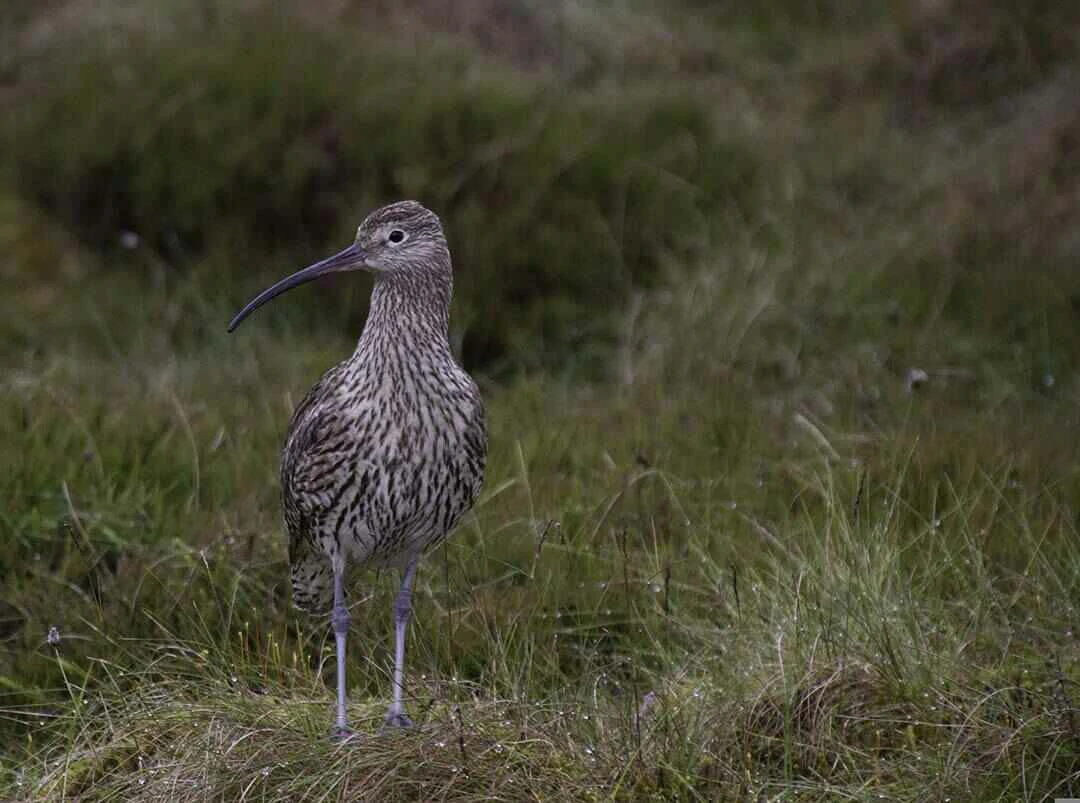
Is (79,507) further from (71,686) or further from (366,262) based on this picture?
(366,262)

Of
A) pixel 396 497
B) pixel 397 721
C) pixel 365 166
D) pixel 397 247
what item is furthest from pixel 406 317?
pixel 365 166

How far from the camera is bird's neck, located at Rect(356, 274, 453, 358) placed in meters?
5.06

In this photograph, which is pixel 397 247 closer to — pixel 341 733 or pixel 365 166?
pixel 341 733

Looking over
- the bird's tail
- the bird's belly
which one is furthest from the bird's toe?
the bird's tail

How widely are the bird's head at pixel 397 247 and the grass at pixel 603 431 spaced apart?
2.84ft

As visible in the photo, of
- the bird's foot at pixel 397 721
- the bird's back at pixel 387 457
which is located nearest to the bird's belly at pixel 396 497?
the bird's back at pixel 387 457

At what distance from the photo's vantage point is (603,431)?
291 inches

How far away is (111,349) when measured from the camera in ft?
28.3

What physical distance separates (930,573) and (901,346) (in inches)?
131

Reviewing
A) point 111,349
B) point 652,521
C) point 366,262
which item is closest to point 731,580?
point 652,521

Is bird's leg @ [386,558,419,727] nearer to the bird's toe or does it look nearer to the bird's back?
the bird's toe

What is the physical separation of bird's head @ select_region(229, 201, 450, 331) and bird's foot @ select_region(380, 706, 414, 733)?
1.23 meters

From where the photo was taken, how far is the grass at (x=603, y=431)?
4.80 meters

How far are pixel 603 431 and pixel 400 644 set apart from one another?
8.01 feet
